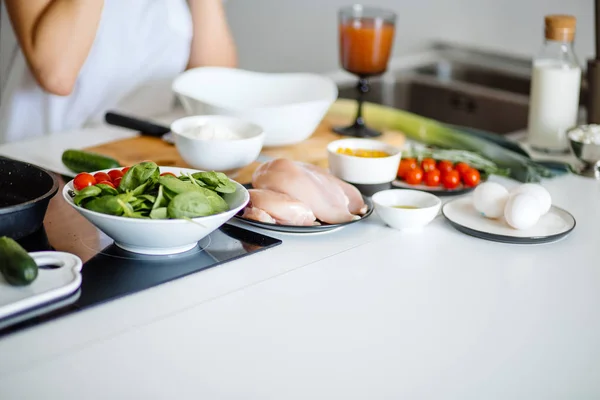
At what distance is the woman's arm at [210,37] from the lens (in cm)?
224

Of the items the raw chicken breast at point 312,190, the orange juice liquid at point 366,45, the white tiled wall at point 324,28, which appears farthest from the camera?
the white tiled wall at point 324,28

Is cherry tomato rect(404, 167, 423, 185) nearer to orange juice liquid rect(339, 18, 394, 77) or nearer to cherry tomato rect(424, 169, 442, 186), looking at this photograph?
cherry tomato rect(424, 169, 442, 186)

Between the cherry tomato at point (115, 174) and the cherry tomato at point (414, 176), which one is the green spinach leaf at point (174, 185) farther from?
the cherry tomato at point (414, 176)

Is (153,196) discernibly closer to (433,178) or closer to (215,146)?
(215,146)

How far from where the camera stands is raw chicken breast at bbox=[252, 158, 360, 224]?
1.29 meters

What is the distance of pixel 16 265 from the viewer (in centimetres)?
97

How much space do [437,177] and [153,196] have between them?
61cm

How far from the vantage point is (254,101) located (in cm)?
194

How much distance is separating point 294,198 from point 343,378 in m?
0.44

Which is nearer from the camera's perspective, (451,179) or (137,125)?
(451,179)

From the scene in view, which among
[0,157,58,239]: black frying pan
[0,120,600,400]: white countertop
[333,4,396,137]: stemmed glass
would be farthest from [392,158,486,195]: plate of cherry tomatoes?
[0,157,58,239]: black frying pan

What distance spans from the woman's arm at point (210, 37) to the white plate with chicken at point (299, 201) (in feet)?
3.29

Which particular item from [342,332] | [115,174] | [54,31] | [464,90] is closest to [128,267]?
[115,174]

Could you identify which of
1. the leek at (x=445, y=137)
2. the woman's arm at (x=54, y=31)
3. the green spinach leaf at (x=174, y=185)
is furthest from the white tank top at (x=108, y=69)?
the green spinach leaf at (x=174, y=185)
